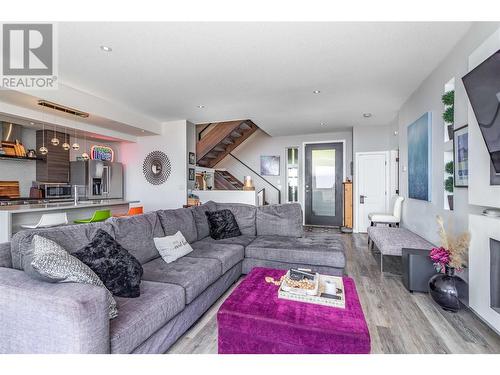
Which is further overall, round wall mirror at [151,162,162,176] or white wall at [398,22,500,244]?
round wall mirror at [151,162,162,176]

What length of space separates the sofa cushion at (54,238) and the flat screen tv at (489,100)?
3.11 m

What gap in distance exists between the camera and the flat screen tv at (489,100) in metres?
1.79

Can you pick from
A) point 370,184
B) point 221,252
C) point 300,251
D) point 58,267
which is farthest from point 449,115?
point 58,267

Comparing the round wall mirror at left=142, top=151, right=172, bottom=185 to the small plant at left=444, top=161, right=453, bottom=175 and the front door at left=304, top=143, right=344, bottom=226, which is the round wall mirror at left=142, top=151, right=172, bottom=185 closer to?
the front door at left=304, top=143, right=344, bottom=226

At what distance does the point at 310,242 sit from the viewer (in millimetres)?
3191

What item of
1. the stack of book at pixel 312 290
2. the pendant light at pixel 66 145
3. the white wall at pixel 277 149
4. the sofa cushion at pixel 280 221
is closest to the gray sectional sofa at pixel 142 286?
the sofa cushion at pixel 280 221

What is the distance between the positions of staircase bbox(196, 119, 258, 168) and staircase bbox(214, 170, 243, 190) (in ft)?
1.20

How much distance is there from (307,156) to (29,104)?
595cm

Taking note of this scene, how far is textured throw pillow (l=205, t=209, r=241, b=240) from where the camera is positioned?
337 centimetres

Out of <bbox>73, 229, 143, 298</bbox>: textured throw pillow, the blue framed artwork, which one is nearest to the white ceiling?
the blue framed artwork

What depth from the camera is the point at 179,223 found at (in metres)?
2.94

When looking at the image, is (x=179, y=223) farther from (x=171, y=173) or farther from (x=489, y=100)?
(x=489, y=100)
